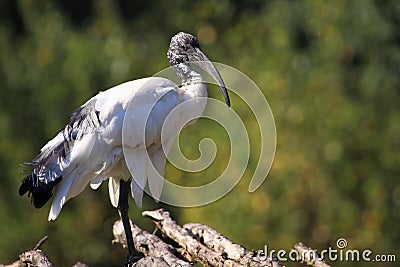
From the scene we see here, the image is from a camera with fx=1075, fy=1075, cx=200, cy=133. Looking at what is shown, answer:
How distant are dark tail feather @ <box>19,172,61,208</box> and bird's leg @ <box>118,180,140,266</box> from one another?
18.2 inches

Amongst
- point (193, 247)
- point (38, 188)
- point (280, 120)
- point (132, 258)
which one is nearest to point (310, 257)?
point (193, 247)

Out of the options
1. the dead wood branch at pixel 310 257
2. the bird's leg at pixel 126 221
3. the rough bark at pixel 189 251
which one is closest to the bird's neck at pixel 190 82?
the bird's leg at pixel 126 221

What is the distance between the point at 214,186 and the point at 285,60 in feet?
3.73

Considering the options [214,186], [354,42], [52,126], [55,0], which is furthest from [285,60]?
[55,0]

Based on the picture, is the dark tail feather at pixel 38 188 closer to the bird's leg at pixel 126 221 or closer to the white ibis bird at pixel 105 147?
→ the white ibis bird at pixel 105 147

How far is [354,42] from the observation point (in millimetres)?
8000

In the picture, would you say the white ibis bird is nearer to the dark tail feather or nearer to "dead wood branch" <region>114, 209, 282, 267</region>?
the dark tail feather

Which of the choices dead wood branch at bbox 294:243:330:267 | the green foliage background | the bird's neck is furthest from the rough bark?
the green foliage background

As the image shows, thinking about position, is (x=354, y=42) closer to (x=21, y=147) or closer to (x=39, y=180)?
(x=21, y=147)

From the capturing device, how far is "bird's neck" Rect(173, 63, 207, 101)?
5.36 metres

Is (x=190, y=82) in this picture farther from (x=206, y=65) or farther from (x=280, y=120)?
(x=280, y=120)

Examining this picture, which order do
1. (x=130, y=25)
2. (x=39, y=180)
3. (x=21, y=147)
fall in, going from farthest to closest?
(x=130, y=25) → (x=21, y=147) → (x=39, y=180)

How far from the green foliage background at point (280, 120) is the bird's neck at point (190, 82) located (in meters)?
2.46

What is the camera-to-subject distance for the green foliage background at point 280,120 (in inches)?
305
